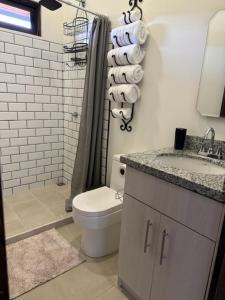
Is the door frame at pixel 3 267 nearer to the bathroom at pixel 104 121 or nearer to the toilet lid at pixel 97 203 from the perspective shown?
the bathroom at pixel 104 121

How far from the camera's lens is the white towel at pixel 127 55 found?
5.56 feet

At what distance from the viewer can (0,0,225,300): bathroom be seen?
4.66 feet

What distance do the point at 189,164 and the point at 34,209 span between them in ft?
5.70

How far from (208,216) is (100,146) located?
57.6 inches

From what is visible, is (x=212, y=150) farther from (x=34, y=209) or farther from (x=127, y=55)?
(x=34, y=209)

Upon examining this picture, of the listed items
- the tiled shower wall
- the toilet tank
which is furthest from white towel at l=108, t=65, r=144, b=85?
the tiled shower wall

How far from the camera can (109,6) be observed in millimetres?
2023

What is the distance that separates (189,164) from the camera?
1432 millimetres

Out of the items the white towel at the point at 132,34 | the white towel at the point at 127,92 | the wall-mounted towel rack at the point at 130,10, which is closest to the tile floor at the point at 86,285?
the white towel at the point at 127,92

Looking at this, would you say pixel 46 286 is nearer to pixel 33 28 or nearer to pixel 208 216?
pixel 208 216

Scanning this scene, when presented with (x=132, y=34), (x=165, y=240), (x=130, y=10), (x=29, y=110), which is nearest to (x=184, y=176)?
(x=165, y=240)

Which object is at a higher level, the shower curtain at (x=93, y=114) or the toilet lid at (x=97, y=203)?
the shower curtain at (x=93, y=114)

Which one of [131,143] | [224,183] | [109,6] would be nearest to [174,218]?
[224,183]

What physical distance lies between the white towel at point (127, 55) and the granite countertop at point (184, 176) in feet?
2.73
